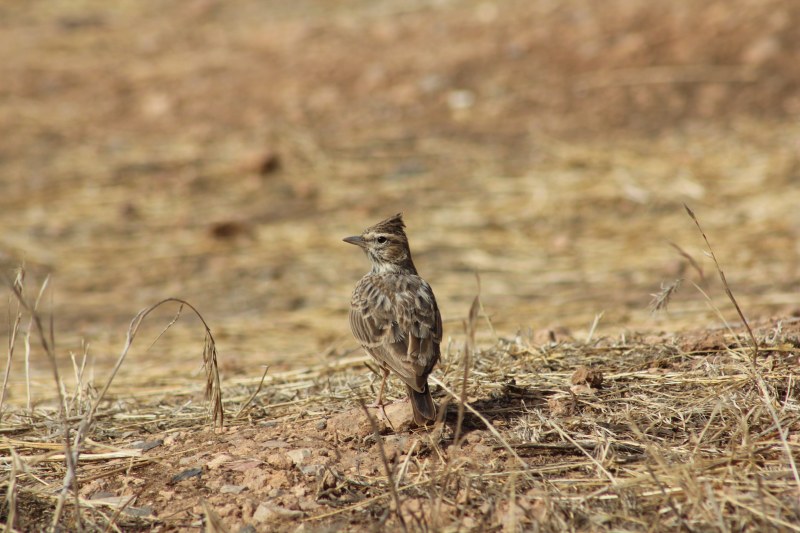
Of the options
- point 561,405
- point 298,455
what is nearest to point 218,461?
point 298,455

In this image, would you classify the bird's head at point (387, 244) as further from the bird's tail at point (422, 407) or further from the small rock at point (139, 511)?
the small rock at point (139, 511)

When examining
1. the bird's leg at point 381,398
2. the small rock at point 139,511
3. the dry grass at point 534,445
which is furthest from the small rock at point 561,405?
the small rock at point 139,511

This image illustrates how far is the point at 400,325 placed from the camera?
520 centimetres

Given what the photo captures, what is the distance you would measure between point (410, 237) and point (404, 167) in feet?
6.82

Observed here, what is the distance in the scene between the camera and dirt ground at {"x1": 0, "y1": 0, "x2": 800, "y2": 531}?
4.43 meters

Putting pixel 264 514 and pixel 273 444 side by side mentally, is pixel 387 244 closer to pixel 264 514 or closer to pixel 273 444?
pixel 273 444

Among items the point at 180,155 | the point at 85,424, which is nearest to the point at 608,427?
the point at 85,424

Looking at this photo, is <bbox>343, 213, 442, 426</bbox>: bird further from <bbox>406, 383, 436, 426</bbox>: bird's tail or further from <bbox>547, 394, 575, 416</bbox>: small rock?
<bbox>547, 394, 575, 416</bbox>: small rock

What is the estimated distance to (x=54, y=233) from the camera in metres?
11.2

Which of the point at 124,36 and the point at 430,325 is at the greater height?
the point at 124,36

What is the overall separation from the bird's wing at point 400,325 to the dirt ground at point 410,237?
0.34 meters

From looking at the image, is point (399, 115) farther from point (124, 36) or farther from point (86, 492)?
point (86, 492)

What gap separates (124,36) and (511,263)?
11.7 metres

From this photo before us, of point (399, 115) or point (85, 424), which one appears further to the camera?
point (399, 115)
